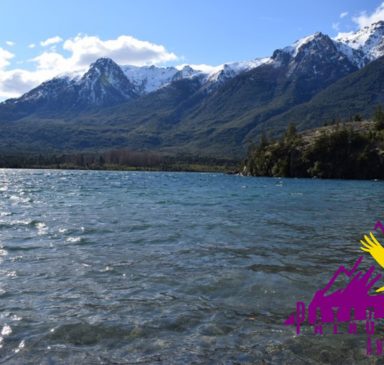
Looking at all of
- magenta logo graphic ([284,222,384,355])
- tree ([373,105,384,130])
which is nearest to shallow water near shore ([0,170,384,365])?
magenta logo graphic ([284,222,384,355])

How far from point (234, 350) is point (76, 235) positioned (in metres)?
18.0

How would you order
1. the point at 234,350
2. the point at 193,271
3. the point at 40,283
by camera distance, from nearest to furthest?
the point at 234,350 < the point at 40,283 < the point at 193,271

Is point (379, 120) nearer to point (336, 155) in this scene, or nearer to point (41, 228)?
point (336, 155)

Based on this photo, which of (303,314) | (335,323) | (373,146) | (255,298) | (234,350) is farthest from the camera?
(373,146)

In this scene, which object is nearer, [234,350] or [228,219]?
[234,350]

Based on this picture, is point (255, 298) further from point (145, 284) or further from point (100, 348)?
point (100, 348)

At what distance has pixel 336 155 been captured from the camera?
550 ft

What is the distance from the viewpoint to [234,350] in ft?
33.1

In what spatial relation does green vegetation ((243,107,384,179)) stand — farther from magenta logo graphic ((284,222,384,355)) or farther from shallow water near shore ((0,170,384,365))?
magenta logo graphic ((284,222,384,355))

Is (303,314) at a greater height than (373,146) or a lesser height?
lesser

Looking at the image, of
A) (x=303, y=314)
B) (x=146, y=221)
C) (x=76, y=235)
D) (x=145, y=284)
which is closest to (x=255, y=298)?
(x=303, y=314)

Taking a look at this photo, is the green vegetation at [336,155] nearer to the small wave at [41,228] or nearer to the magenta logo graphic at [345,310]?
the small wave at [41,228]

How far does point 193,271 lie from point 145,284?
2575mm

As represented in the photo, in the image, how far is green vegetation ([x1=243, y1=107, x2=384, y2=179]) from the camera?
158750mm
